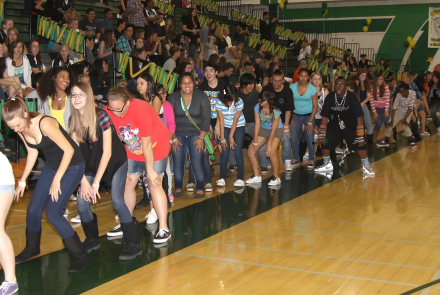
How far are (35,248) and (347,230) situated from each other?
10.7 feet

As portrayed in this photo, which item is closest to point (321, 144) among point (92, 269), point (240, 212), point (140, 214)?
point (240, 212)

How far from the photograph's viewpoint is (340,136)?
8633 millimetres

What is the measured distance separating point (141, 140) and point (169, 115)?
184cm

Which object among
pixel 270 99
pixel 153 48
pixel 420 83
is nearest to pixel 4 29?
pixel 153 48

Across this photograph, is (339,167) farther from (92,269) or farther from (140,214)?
(92,269)

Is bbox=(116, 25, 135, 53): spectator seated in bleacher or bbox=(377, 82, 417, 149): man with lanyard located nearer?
bbox=(116, 25, 135, 53): spectator seated in bleacher

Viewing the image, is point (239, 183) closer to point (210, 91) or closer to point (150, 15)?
point (210, 91)

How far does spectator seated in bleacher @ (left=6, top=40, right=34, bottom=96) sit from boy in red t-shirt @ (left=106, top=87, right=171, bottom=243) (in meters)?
3.95

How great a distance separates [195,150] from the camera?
7004mm

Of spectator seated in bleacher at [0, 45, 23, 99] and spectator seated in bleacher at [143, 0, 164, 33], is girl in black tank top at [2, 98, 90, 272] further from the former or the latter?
spectator seated in bleacher at [143, 0, 164, 33]

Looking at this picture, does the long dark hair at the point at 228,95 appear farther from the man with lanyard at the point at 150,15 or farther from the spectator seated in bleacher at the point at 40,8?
the man with lanyard at the point at 150,15

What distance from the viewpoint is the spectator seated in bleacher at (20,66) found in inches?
319

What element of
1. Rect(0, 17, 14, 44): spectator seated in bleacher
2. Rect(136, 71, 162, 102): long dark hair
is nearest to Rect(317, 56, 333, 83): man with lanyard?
Rect(0, 17, 14, 44): spectator seated in bleacher

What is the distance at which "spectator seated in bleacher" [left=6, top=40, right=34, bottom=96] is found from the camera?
26.6 ft
